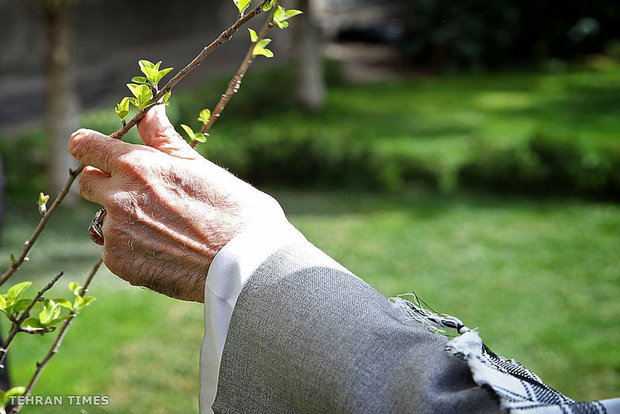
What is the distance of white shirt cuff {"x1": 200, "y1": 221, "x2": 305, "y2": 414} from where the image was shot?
100 cm

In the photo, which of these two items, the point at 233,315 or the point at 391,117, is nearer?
the point at 233,315

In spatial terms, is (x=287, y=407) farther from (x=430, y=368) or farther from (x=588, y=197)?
(x=588, y=197)

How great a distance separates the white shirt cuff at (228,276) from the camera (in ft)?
3.29

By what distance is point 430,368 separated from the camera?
87 cm

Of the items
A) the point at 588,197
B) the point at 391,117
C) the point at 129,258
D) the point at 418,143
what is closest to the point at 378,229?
the point at 588,197

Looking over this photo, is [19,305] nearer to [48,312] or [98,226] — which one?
[48,312]

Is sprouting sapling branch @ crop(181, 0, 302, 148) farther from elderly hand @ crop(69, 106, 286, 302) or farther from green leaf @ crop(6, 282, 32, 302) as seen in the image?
green leaf @ crop(6, 282, 32, 302)

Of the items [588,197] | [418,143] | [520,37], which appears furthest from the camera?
[520,37]

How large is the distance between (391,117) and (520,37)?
15.6 ft

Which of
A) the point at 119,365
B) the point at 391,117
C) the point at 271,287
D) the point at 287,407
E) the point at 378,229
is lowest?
the point at 391,117

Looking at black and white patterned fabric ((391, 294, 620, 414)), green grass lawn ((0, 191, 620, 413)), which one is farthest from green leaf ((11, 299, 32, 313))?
green grass lawn ((0, 191, 620, 413))

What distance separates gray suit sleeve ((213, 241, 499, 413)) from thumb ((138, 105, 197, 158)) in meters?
0.23

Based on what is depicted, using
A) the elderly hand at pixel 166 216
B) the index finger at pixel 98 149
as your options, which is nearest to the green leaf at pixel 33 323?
Answer: the elderly hand at pixel 166 216

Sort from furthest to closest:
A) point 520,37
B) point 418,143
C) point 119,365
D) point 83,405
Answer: point 520,37, point 418,143, point 119,365, point 83,405
